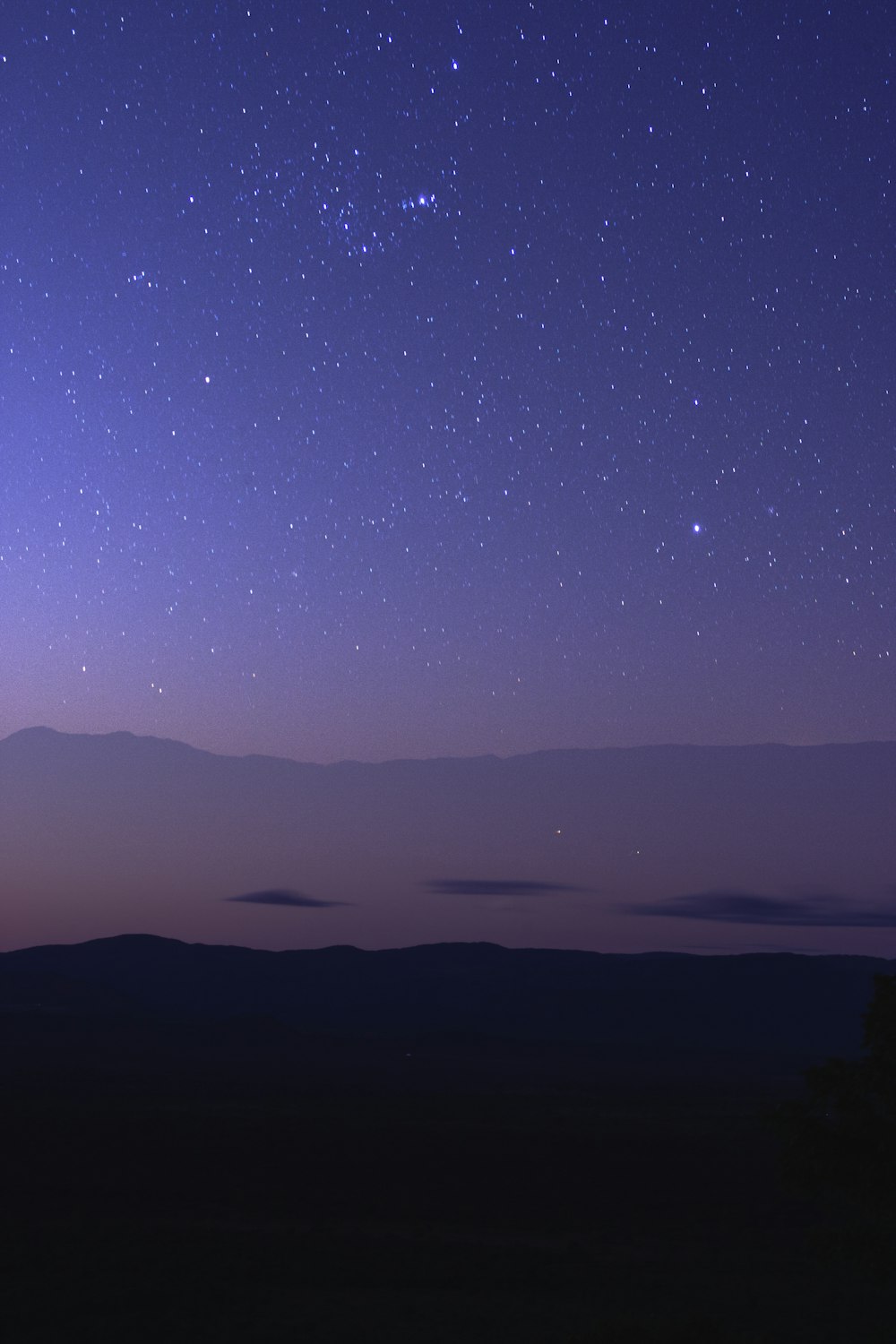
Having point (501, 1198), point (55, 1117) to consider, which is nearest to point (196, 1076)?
point (55, 1117)

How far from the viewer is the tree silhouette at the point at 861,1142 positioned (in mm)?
14008

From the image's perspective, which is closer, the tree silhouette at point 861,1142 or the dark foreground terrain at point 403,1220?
the tree silhouette at point 861,1142

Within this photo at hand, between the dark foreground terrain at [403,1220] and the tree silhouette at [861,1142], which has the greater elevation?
the tree silhouette at [861,1142]

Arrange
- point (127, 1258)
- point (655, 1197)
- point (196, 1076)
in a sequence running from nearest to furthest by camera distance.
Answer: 1. point (127, 1258)
2. point (655, 1197)
3. point (196, 1076)

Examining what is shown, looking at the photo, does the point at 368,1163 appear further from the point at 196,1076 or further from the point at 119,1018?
the point at 119,1018

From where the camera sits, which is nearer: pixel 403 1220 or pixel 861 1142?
pixel 861 1142

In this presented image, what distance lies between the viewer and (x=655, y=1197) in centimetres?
3781

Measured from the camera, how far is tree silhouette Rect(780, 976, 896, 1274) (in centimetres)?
1401

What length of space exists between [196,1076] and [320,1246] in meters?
61.7

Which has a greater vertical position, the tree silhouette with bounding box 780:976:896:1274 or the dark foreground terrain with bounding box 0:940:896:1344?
the tree silhouette with bounding box 780:976:896:1274

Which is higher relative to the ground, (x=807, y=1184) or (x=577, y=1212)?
(x=807, y=1184)

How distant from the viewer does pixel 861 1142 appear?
14.3 meters

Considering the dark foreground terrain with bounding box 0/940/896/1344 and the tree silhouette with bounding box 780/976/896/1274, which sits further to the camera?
the dark foreground terrain with bounding box 0/940/896/1344

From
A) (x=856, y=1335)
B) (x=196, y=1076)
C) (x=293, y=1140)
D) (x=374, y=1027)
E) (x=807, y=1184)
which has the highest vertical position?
(x=807, y=1184)
